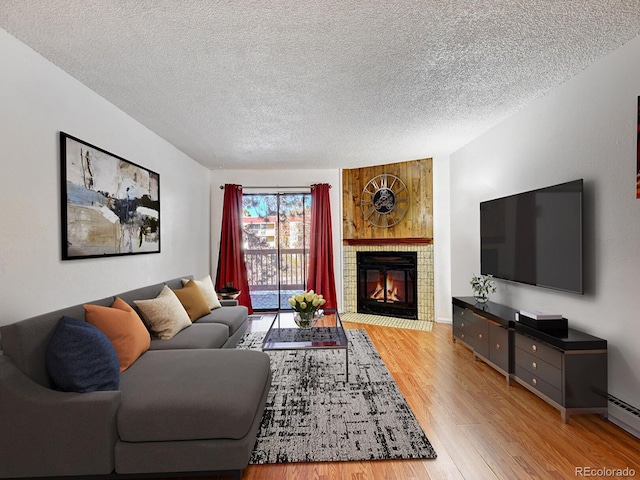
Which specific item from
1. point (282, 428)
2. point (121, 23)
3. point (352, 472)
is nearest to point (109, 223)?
point (121, 23)

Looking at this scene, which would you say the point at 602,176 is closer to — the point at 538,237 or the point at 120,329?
the point at 538,237

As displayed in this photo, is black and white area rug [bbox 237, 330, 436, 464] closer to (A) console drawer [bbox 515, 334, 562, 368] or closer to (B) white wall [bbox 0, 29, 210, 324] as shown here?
(A) console drawer [bbox 515, 334, 562, 368]

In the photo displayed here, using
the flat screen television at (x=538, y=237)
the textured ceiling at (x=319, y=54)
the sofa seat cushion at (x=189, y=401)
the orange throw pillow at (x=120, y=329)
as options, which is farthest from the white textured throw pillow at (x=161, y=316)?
the flat screen television at (x=538, y=237)

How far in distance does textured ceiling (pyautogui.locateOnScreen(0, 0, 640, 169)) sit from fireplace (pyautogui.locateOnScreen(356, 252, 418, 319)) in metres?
2.45

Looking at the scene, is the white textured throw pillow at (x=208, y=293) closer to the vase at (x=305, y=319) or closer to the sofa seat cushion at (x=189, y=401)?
the vase at (x=305, y=319)

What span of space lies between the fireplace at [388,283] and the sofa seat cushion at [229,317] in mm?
2263

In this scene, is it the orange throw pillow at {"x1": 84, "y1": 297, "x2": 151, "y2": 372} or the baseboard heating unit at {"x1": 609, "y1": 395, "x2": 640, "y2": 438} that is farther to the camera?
the orange throw pillow at {"x1": 84, "y1": 297, "x2": 151, "y2": 372}

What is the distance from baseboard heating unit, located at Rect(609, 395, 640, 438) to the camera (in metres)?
2.20

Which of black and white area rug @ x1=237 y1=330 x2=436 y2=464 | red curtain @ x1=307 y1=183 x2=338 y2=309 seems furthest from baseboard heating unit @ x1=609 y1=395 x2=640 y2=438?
red curtain @ x1=307 y1=183 x2=338 y2=309

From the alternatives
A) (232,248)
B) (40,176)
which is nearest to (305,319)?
(40,176)

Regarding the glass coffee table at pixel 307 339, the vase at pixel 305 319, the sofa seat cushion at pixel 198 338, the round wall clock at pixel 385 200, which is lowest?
the glass coffee table at pixel 307 339

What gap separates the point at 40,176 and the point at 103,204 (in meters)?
0.67

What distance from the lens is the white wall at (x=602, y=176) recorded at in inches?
89.8

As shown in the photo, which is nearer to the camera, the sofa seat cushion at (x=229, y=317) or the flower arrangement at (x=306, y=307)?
the flower arrangement at (x=306, y=307)
